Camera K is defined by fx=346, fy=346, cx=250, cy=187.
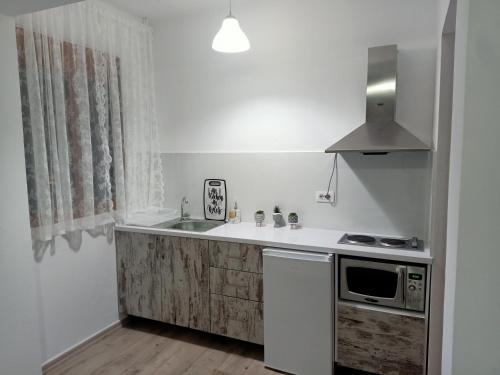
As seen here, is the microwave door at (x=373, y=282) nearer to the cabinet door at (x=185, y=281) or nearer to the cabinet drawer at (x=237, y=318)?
the cabinet drawer at (x=237, y=318)

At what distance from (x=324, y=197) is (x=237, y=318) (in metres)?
1.12

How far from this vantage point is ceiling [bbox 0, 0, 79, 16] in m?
1.68

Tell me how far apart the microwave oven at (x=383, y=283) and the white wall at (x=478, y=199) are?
1.17 metres

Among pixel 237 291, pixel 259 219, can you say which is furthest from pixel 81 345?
pixel 259 219

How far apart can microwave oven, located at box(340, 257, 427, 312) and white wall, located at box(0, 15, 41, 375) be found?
1918mm

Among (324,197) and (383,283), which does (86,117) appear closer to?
(324,197)

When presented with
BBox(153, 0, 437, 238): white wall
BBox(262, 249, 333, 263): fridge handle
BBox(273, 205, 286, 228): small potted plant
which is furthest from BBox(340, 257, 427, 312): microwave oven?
BBox(273, 205, 286, 228): small potted plant

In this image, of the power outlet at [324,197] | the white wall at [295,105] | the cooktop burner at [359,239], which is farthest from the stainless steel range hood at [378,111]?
the cooktop burner at [359,239]

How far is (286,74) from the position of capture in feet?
9.07

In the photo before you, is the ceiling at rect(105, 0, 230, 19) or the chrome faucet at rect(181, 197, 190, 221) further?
the chrome faucet at rect(181, 197, 190, 221)

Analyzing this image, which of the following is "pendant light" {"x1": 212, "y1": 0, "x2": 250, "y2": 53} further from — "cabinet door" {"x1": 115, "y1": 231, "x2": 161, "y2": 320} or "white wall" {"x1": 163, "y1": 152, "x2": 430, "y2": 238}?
"cabinet door" {"x1": 115, "y1": 231, "x2": 161, "y2": 320}

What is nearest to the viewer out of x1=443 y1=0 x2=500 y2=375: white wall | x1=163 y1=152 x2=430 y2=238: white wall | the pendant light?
x1=443 y1=0 x2=500 y2=375: white wall

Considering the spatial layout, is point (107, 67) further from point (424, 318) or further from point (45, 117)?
point (424, 318)

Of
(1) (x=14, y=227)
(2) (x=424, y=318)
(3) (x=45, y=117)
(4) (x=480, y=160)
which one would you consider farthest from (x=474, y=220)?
(3) (x=45, y=117)
